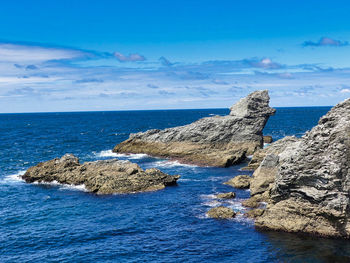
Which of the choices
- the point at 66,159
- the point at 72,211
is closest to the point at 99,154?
the point at 66,159

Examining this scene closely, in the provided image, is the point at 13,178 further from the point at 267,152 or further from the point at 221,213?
the point at 267,152

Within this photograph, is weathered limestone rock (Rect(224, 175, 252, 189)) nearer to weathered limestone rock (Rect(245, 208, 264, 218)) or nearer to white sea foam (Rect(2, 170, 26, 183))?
weathered limestone rock (Rect(245, 208, 264, 218))

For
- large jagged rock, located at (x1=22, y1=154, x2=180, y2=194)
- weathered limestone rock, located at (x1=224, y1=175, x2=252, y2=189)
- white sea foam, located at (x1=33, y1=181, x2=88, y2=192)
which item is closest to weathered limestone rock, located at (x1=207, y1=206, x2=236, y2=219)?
weathered limestone rock, located at (x1=224, y1=175, x2=252, y2=189)

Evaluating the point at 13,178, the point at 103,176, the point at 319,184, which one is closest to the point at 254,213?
the point at 319,184

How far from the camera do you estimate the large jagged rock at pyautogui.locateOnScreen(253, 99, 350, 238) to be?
28781mm

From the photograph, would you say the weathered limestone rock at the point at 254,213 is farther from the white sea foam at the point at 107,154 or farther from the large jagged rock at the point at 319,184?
the white sea foam at the point at 107,154

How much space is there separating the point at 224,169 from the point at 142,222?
95.6ft

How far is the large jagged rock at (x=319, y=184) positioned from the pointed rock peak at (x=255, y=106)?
146 ft

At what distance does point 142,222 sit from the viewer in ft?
118

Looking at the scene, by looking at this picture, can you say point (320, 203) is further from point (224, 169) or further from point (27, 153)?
point (27, 153)

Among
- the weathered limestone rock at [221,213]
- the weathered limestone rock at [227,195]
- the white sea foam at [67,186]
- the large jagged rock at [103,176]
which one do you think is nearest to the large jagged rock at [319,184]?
the weathered limestone rock at [221,213]

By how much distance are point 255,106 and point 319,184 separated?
47778 mm

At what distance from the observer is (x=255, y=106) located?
250 ft

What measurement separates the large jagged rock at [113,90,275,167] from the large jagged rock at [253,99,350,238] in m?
36.3
